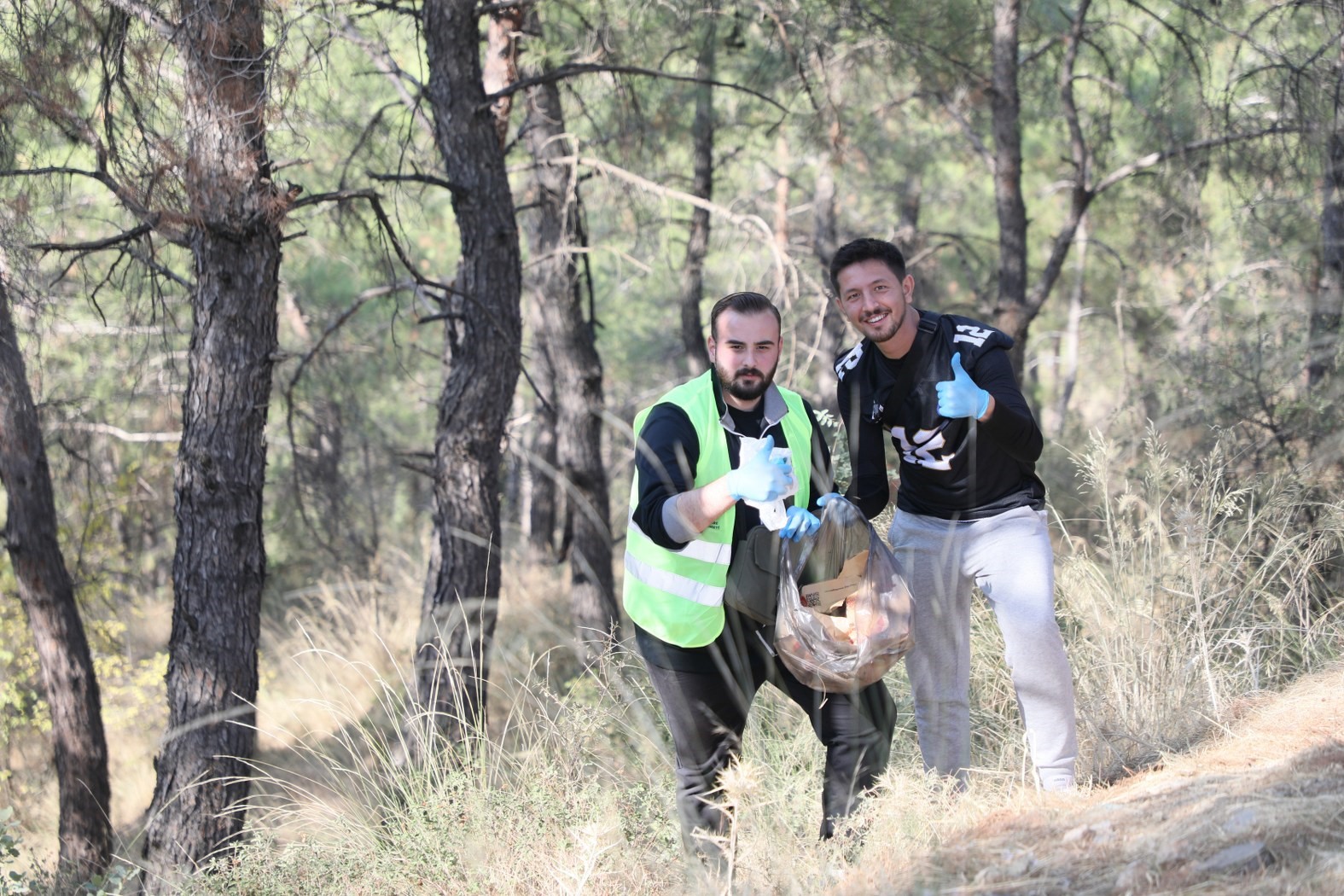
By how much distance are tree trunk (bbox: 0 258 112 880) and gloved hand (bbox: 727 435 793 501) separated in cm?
483

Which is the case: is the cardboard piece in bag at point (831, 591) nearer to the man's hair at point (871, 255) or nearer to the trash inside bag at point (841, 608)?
the trash inside bag at point (841, 608)

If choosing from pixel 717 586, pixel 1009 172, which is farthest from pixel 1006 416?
pixel 1009 172

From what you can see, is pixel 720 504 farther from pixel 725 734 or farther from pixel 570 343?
pixel 570 343

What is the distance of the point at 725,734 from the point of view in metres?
3.27

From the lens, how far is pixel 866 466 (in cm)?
352

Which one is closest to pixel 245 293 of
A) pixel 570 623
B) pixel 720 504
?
pixel 720 504

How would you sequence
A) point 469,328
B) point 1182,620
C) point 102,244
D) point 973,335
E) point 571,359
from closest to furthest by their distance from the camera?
point 973,335, point 1182,620, point 102,244, point 469,328, point 571,359

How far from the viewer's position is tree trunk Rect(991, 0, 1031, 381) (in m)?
8.59

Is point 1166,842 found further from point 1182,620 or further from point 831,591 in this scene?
point 1182,620

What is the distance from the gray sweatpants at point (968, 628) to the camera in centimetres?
326

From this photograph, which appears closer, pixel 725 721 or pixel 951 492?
pixel 725 721

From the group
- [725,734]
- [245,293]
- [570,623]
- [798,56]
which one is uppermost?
[798,56]

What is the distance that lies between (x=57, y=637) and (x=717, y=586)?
16.3 ft

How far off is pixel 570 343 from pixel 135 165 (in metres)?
4.58
